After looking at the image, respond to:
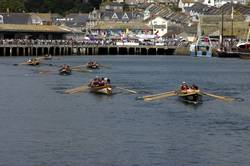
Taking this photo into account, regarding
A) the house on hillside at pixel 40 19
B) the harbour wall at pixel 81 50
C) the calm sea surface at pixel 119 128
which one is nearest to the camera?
the calm sea surface at pixel 119 128

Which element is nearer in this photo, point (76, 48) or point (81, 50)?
point (76, 48)

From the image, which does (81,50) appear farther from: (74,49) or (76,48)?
(76,48)

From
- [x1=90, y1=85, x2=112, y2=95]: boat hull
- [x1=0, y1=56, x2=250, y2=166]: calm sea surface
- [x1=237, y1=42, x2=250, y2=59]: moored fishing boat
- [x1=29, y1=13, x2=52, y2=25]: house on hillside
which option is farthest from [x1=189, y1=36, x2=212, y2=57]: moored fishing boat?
[x1=90, y1=85, x2=112, y2=95]: boat hull

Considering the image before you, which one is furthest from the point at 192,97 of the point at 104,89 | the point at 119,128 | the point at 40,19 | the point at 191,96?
the point at 40,19

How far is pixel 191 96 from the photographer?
209ft

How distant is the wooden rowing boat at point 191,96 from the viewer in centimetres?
6359

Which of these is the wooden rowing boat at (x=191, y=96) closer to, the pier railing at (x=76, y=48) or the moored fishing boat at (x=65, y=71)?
the moored fishing boat at (x=65, y=71)

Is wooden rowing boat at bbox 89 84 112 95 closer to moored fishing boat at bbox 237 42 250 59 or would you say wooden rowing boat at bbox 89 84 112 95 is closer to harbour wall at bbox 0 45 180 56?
harbour wall at bbox 0 45 180 56

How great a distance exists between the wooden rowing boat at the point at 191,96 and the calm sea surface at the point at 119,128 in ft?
2.72

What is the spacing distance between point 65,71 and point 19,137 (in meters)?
45.8

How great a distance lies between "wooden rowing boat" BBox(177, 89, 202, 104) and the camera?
63594 mm

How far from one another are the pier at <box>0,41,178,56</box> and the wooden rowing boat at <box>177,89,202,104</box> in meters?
76.0

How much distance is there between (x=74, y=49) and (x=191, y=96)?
93.8 m

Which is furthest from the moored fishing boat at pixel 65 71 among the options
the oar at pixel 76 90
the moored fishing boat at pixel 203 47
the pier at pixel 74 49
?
the moored fishing boat at pixel 203 47
